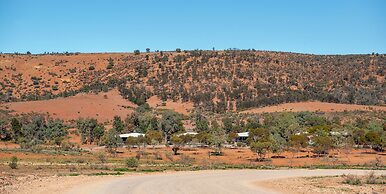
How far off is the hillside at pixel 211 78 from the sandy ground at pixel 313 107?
420cm

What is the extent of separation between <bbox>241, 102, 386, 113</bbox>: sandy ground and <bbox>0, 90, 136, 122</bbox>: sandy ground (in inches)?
1342

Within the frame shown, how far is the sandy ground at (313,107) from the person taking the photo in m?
119

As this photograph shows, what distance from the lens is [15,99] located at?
438ft

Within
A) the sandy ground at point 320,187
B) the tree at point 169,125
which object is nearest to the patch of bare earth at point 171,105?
the tree at point 169,125

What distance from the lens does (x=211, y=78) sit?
467ft

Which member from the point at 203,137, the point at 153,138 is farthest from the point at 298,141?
the point at 153,138

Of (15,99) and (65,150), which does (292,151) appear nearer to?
(65,150)

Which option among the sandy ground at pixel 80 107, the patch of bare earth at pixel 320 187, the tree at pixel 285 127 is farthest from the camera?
the sandy ground at pixel 80 107

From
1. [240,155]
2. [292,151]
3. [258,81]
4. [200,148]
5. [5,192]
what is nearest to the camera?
[5,192]

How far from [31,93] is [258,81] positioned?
2629 inches

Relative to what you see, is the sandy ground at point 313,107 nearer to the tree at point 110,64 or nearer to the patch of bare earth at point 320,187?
the tree at point 110,64

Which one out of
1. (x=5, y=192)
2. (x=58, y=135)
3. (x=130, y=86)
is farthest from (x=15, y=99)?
(x=5, y=192)

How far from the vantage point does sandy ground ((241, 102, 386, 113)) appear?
119 m

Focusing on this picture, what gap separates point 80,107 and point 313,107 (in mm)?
58557
